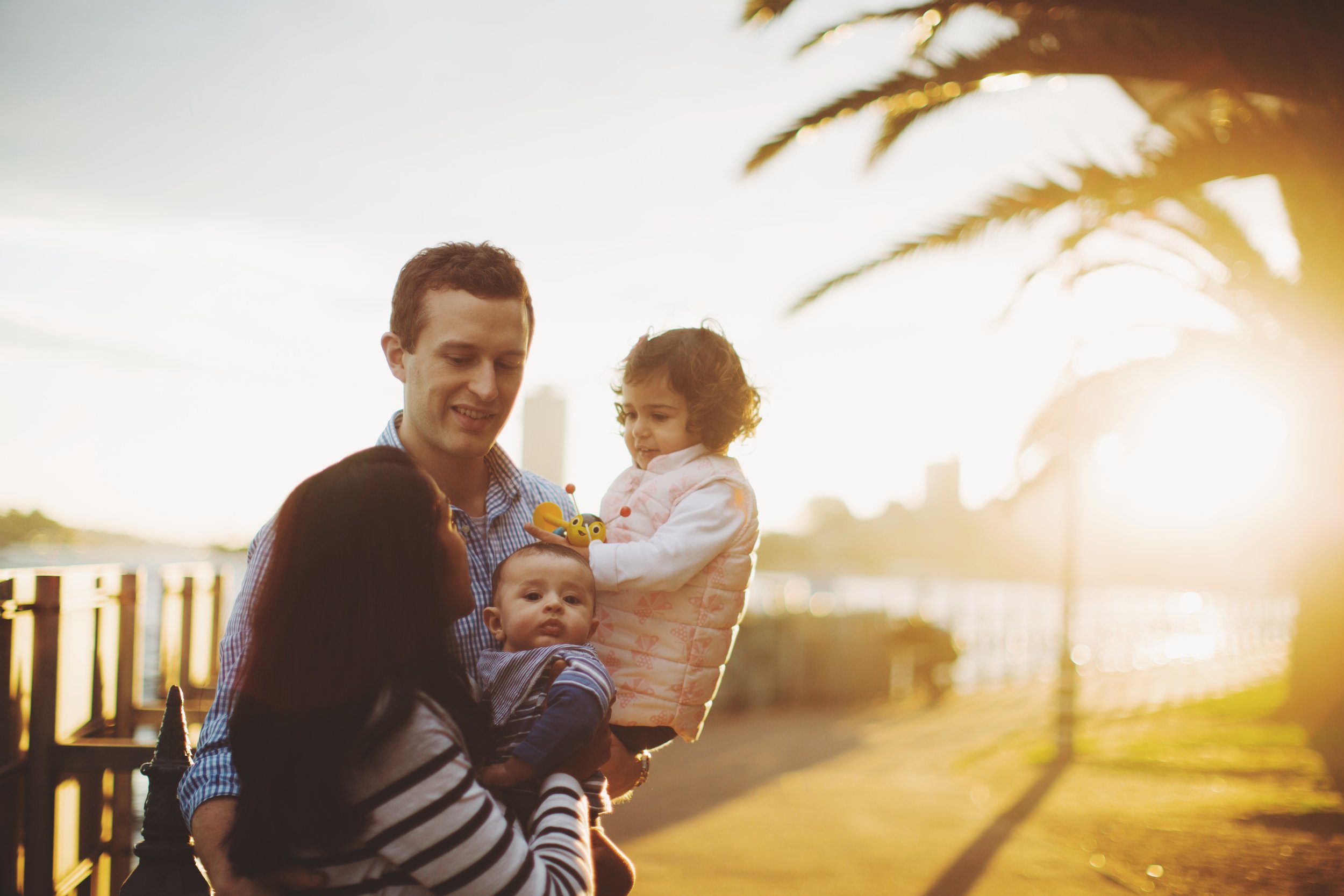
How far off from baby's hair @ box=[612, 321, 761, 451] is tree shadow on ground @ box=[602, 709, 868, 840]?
5712 mm

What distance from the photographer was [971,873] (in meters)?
6.77

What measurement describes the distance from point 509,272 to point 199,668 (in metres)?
5.89

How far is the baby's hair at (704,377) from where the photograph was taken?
3.02 meters

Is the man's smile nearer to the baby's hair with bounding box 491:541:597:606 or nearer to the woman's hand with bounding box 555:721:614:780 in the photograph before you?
the baby's hair with bounding box 491:541:597:606

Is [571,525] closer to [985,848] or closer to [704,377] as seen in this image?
[704,377]

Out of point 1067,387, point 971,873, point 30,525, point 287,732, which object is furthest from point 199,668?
point 1067,387

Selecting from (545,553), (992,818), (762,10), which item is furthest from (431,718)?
(992,818)

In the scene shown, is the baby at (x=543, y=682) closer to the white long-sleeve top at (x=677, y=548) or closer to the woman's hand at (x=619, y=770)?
the white long-sleeve top at (x=677, y=548)

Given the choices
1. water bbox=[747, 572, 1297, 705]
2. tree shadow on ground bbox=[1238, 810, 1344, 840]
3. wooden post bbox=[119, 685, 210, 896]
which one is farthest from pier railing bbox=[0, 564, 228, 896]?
water bbox=[747, 572, 1297, 705]

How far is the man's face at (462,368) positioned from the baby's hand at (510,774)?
93cm

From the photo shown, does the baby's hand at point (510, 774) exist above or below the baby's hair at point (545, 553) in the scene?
below

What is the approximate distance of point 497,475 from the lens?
2955 millimetres

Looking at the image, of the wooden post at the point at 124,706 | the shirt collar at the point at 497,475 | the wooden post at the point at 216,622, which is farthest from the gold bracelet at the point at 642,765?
the wooden post at the point at 216,622

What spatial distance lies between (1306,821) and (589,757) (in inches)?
283
